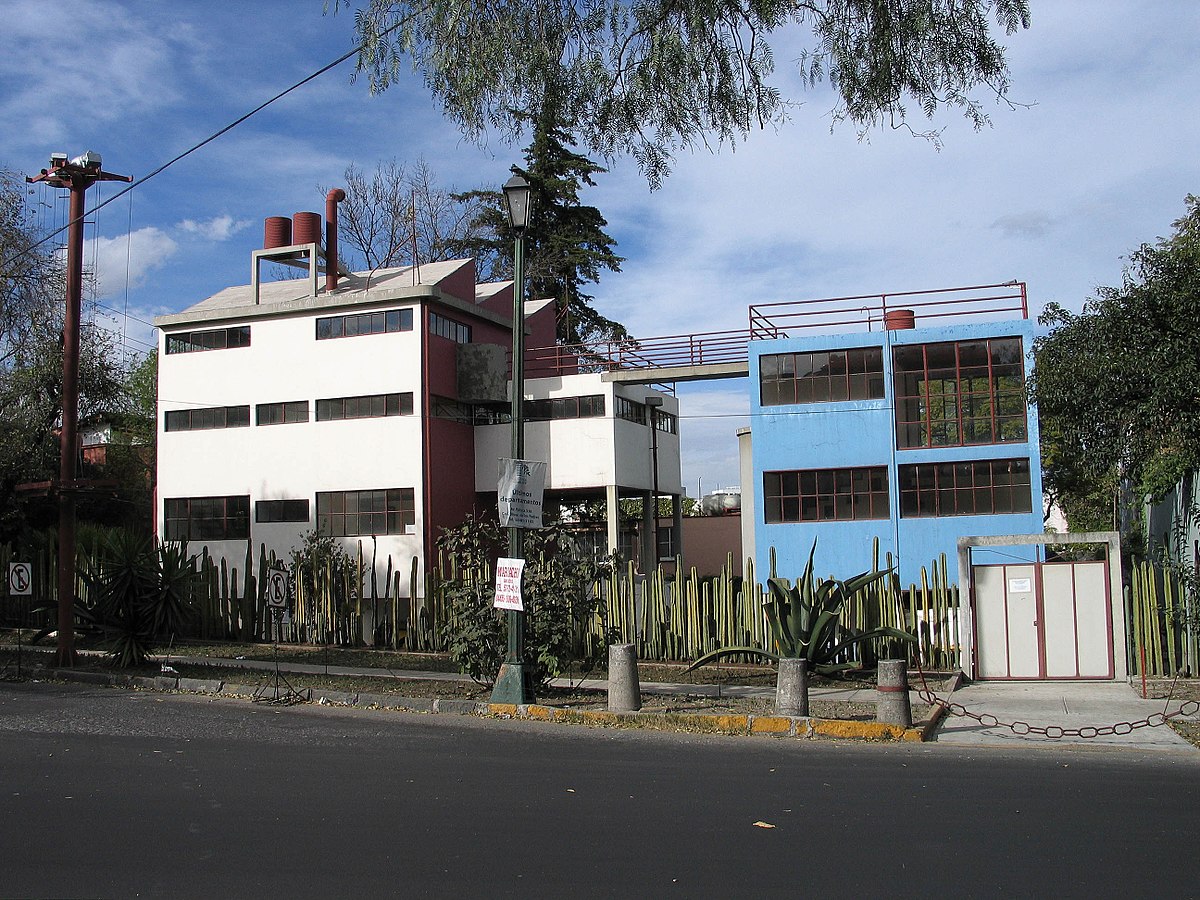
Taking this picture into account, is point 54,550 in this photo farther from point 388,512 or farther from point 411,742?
point 411,742

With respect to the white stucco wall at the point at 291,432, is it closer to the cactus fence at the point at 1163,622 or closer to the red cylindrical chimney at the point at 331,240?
the red cylindrical chimney at the point at 331,240

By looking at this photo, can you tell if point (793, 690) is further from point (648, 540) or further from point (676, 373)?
point (648, 540)

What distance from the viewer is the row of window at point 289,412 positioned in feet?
107

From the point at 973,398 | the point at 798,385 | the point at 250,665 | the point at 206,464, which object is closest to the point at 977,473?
the point at 973,398

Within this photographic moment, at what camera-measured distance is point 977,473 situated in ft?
101

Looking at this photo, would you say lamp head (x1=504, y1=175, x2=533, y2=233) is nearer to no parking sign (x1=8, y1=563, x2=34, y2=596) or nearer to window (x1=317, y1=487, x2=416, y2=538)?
no parking sign (x1=8, y1=563, x2=34, y2=596)

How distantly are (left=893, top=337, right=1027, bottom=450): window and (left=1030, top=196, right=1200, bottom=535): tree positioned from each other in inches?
522

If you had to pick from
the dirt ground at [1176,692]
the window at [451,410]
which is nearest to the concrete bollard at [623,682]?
the dirt ground at [1176,692]

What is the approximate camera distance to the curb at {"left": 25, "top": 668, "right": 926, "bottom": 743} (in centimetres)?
1162

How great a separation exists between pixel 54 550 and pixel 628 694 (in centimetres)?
1986

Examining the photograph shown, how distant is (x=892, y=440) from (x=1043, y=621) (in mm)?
15278

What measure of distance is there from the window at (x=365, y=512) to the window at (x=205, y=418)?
3.94 meters

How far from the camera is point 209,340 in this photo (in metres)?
35.5

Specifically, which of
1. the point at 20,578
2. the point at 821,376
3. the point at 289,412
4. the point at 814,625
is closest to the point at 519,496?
the point at 814,625
